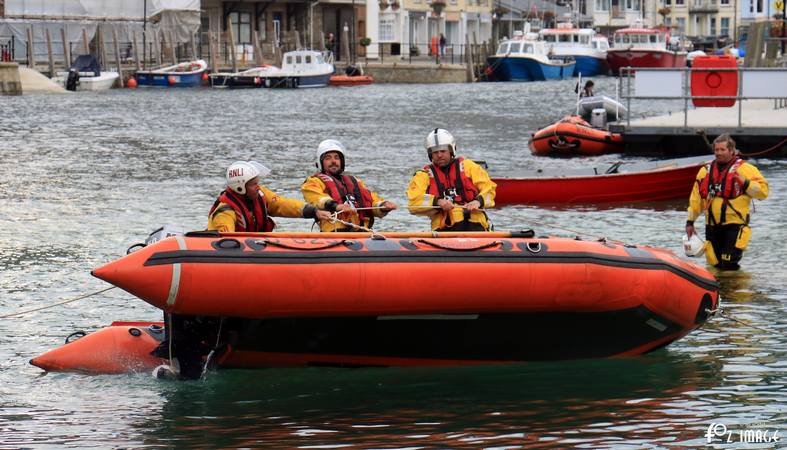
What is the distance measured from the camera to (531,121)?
142 feet

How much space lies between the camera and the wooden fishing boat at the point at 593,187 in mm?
21406

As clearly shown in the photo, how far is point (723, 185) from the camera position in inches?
543

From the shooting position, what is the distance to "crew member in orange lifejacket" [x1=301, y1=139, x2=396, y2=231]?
36.9 ft

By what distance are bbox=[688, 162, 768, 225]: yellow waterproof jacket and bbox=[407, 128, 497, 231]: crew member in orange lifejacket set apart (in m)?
3.19

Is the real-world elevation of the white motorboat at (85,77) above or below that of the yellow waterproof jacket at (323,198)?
below

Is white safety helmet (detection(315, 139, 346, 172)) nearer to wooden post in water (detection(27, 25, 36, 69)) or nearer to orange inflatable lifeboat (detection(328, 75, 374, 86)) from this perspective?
wooden post in water (detection(27, 25, 36, 69))

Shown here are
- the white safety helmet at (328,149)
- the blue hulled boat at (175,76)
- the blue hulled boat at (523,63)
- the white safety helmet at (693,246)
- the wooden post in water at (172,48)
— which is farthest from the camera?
the blue hulled boat at (523,63)

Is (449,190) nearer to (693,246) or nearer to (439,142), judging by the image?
(439,142)

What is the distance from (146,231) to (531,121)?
2572cm

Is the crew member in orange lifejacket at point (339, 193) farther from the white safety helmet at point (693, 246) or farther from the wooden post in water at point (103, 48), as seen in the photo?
the wooden post in water at point (103, 48)

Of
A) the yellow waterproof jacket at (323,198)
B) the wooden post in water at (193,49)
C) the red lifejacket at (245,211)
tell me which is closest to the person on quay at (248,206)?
the red lifejacket at (245,211)

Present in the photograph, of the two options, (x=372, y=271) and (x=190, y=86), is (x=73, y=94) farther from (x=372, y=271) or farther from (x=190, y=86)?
(x=372, y=271)

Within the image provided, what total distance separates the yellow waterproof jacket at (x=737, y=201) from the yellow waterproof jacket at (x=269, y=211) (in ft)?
15.3

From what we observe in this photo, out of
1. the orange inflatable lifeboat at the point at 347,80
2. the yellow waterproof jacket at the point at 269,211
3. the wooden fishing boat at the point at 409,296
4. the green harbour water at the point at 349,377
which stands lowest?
the orange inflatable lifeboat at the point at 347,80
